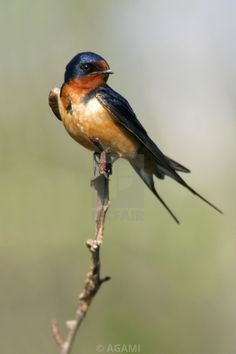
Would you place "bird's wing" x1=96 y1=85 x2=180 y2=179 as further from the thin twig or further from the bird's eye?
the thin twig

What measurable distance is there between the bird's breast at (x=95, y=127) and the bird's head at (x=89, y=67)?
0.10 meters

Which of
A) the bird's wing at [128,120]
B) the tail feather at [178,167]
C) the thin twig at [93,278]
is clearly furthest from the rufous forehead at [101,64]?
the thin twig at [93,278]

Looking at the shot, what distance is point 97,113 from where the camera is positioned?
126 inches

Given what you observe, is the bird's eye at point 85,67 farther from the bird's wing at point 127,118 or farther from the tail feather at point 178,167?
the tail feather at point 178,167

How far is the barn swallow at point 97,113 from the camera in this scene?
10.4 ft

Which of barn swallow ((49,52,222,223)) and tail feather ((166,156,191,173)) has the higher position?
barn swallow ((49,52,222,223))

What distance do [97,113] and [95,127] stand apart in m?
0.07

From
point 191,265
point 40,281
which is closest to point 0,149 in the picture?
point 40,281

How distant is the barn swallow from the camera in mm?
3162

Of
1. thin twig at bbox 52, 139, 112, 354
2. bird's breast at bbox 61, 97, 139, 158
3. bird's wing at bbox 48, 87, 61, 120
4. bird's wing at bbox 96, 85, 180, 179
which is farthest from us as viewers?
bird's wing at bbox 48, 87, 61, 120

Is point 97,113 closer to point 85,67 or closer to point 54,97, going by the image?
point 85,67

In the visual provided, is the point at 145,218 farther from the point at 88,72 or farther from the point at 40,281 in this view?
the point at 88,72

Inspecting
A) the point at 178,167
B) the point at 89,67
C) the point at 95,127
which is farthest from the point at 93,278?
the point at 178,167

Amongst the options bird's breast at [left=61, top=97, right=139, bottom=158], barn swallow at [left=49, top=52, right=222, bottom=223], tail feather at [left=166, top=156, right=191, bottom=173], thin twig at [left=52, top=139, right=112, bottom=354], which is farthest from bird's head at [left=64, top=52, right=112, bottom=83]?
thin twig at [left=52, top=139, right=112, bottom=354]
